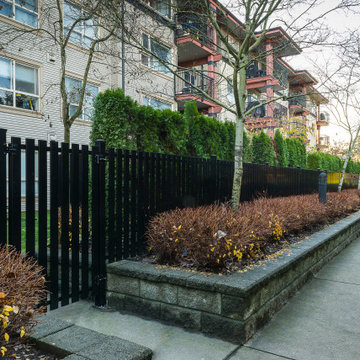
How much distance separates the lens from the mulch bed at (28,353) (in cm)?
224

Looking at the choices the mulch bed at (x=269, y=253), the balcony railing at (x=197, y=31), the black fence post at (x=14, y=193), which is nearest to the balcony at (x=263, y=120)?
the balcony railing at (x=197, y=31)

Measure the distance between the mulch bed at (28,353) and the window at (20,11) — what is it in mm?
12372

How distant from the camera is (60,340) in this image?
8.11ft

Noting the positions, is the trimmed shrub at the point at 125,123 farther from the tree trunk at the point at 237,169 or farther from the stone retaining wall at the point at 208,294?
the stone retaining wall at the point at 208,294

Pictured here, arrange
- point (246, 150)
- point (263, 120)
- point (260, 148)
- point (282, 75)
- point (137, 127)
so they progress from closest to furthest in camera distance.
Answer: point (137, 127)
point (282, 75)
point (246, 150)
point (260, 148)
point (263, 120)

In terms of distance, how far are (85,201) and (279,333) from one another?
8.33ft

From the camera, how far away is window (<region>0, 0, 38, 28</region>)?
472 inches

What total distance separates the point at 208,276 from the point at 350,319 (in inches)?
64.5

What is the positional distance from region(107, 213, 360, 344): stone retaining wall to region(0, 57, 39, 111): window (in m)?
10.5

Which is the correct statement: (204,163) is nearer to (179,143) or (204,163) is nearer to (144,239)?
(179,143)

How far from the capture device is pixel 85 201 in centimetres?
401

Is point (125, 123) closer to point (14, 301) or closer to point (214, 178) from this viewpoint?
point (214, 178)

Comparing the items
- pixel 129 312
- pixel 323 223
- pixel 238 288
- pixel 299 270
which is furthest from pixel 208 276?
pixel 323 223

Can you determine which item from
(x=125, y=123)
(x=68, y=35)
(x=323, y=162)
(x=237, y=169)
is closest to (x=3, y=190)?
(x=125, y=123)
